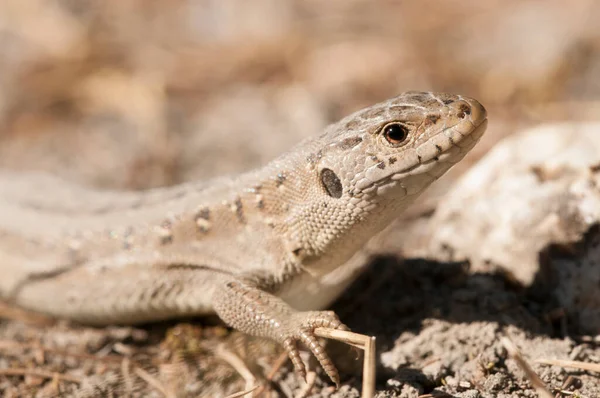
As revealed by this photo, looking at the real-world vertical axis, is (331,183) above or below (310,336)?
above

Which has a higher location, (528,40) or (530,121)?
(528,40)

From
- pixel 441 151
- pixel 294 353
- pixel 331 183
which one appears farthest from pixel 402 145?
pixel 294 353

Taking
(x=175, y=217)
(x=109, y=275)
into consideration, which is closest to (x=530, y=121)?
(x=175, y=217)

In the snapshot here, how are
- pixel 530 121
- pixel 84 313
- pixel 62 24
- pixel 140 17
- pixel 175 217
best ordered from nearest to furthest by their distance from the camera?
1. pixel 175 217
2. pixel 84 313
3. pixel 530 121
4. pixel 62 24
5. pixel 140 17

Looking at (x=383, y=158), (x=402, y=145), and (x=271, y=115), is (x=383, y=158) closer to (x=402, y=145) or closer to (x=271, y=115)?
(x=402, y=145)

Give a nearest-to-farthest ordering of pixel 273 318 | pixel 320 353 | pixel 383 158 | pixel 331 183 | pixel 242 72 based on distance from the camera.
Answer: pixel 320 353 → pixel 383 158 → pixel 273 318 → pixel 331 183 → pixel 242 72

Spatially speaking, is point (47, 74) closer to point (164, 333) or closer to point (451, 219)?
point (164, 333)
